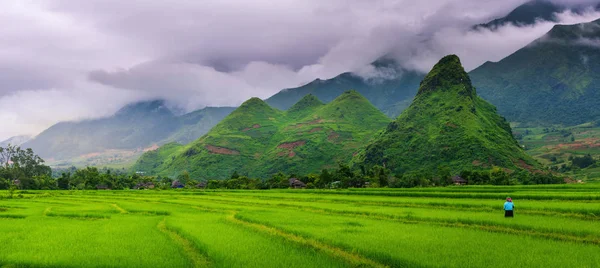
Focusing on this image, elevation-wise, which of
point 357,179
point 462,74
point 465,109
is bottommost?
point 357,179

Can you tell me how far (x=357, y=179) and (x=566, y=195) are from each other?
4330cm

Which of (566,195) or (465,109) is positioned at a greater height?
(465,109)

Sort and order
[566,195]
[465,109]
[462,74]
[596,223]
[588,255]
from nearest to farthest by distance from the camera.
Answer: [588,255] < [596,223] < [566,195] < [465,109] < [462,74]

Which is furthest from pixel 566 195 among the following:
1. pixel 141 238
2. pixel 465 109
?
pixel 465 109

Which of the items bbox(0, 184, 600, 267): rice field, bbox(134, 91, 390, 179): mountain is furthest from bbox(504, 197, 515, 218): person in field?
bbox(134, 91, 390, 179): mountain

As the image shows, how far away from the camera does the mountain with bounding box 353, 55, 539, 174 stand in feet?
299

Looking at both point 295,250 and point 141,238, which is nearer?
point 295,250

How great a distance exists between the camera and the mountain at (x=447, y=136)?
91188 mm

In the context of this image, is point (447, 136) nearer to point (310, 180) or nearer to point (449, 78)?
point (449, 78)

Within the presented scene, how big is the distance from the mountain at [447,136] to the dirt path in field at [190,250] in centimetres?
6829

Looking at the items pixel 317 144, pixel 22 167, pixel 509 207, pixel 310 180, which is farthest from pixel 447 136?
pixel 22 167

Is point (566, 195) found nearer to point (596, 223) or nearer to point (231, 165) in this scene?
point (596, 223)

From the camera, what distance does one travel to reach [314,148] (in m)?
152

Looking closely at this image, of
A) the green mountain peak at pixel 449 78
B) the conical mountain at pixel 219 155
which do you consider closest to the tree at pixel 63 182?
the conical mountain at pixel 219 155
